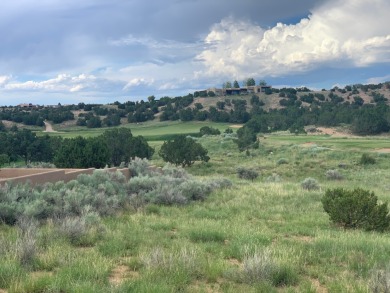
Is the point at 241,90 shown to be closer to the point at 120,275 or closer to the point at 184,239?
the point at 184,239

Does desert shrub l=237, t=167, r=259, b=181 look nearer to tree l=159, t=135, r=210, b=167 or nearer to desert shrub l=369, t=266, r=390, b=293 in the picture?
tree l=159, t=135, r=210, b=167

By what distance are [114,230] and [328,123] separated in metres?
94.6

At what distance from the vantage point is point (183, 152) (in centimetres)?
4509

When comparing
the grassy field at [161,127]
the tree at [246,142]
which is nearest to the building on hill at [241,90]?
the grassy field at [161,127]

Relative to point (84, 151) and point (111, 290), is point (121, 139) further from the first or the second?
point (111, 290)

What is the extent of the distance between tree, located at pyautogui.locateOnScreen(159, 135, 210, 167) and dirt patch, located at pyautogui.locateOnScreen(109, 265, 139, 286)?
38.5m

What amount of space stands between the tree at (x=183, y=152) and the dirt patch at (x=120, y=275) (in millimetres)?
38482

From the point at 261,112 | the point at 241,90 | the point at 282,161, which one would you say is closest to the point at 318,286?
the point at 282,161

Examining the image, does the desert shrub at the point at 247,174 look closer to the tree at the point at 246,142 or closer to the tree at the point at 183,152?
the tree at the point at 183,152

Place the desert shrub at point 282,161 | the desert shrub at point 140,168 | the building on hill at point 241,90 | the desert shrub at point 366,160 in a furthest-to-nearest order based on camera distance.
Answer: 1. the building on hill at point 241,90
2. the desert shrub at point 282,161
3. the desert shrub at point 366,160
4. the desert shrub at point 140,168

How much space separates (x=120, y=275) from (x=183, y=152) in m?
39.2

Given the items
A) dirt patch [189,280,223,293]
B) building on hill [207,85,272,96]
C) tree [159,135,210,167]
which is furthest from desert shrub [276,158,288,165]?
building on hill [207,85,272,96]

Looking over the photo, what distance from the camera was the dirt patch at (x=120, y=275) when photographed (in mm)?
5586

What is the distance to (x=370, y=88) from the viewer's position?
491ft
